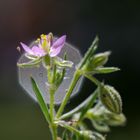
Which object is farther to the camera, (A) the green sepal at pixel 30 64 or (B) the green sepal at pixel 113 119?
(B) the green sepal at pixel 113 119

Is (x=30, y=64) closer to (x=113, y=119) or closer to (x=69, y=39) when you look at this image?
(x=113, y=119)

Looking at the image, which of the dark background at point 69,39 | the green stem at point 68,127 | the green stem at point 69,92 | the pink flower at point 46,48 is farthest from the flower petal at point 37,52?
the dark background at point 69,39

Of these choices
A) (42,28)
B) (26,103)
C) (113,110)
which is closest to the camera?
(113,110)

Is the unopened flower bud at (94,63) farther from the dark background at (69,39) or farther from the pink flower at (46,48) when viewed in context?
the dark background at (69,39)

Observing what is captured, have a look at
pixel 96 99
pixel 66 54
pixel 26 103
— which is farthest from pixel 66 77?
pixel 26 103

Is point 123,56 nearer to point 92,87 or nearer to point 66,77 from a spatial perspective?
point 92,87

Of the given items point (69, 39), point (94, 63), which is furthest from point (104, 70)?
point (69, 39)
